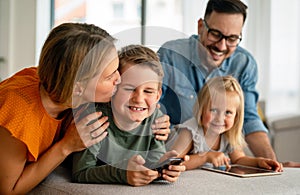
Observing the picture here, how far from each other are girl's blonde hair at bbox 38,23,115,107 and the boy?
0.09 m

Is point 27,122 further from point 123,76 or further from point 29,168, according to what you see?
point 123,76

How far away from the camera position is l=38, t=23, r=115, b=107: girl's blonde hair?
1.24 meters

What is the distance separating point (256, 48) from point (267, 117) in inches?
40.6

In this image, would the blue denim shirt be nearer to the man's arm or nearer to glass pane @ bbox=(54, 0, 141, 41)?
the man's arm

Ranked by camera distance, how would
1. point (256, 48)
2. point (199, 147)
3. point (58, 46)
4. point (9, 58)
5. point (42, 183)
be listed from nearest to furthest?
point (58, 46), point (42, 183), point (199, 147), point (9, 58), point (256, 48)

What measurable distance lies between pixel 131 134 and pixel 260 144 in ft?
2.62

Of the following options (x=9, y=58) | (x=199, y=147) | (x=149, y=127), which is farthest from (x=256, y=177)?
(x=9, y=58)

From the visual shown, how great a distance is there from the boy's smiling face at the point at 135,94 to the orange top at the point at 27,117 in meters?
0.20

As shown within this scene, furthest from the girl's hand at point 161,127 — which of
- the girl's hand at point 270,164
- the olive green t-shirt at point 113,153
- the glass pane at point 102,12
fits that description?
the glass pane at point 102,12

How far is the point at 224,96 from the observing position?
1687 millimetres

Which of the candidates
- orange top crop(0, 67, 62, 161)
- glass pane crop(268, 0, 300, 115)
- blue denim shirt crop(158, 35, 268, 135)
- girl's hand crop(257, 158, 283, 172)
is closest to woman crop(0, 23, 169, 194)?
orange top crop(0, 67, 62, 161)

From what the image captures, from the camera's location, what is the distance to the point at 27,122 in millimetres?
1283

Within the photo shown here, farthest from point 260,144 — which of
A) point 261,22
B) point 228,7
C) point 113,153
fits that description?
point 261,22

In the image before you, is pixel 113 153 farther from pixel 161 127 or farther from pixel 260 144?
pixel 260 144
